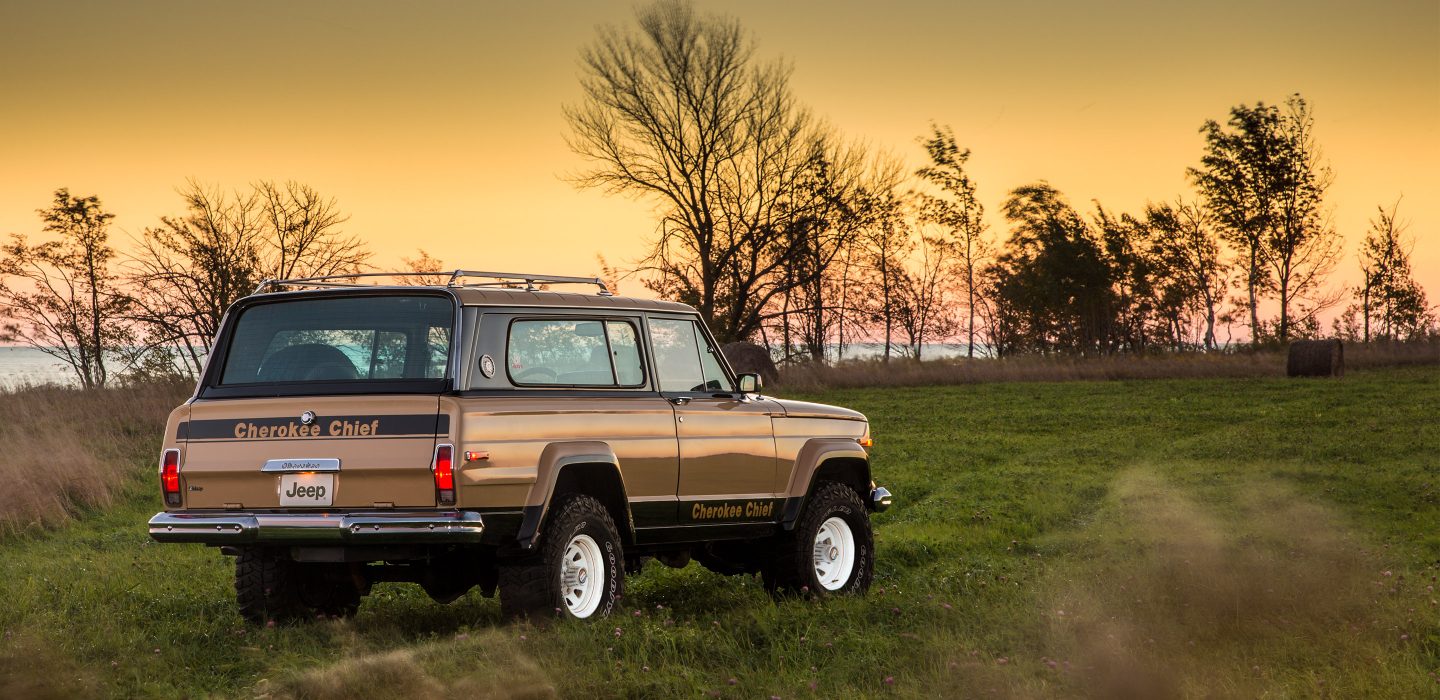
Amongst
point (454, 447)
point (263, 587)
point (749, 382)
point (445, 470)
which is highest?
point (749, 382)

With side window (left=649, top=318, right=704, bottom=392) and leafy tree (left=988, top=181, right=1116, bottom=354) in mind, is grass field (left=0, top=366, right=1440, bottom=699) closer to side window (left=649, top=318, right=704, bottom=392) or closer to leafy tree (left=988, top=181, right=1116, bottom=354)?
side window (left=649, top=318, right=704, bottom=392)

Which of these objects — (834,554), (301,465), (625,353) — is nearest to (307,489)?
(301,465)

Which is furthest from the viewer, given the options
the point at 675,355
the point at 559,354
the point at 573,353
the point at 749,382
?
the point at 749,382

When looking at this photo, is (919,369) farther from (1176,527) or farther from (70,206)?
(1176,527)

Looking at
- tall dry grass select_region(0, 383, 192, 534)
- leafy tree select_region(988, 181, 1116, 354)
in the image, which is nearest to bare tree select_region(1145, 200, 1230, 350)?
leafy tree select_region(988, 181, 1116, 354)

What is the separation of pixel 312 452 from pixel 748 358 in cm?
3275

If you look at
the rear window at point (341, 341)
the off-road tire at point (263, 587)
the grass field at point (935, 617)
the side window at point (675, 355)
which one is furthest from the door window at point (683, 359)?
the off-road tire at point (263, 587)

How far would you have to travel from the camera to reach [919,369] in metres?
45.7

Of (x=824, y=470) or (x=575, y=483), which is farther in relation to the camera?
(x=824, y=470)

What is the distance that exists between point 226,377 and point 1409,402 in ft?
94.4

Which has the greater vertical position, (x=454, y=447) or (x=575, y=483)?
(x=454, y=447)

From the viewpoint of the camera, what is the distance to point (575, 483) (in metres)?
8.24

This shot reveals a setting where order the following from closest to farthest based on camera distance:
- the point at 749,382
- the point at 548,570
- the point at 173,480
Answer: the point at 548,570, the point at 173,480, the point at 749,382

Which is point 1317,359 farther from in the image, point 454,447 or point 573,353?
point 454,447
